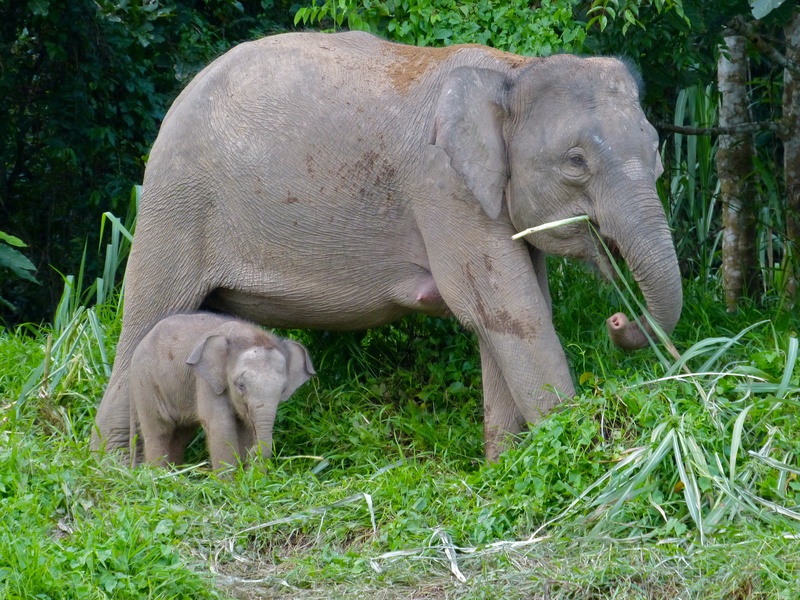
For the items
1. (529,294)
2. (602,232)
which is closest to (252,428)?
(529,294)

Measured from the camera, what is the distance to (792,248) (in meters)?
7.62

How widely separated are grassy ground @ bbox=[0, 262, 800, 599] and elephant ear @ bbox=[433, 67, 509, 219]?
94cm

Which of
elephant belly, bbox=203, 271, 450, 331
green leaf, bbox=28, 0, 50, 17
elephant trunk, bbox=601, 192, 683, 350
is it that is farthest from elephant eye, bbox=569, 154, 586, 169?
green leaf, bbox=28, 0, 50, 17

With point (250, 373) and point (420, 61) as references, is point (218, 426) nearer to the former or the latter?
point (250, 373)

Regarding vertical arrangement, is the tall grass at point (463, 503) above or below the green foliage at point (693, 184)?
below

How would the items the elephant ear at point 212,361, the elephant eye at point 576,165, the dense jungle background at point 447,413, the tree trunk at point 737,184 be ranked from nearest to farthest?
the dense jungle background at point 447,413 → the elephant eye at point 576,165 → the elephant ear at point 212,361 → the tree trunk at point 737,184

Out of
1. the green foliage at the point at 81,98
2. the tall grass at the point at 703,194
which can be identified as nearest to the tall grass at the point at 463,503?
the tall grass at the point at 703,194

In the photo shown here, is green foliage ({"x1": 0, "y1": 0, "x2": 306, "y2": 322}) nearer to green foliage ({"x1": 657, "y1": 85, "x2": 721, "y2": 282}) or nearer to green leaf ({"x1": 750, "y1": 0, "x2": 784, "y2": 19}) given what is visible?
green foliage ({"x1": 657, "y1": 85, "x2": 721, "y2": 282})

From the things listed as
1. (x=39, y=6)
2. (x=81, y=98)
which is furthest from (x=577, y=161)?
(x=81, y=98)

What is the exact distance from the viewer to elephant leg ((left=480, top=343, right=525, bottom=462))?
5941 millimetres

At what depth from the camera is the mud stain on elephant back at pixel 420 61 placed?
596 cm

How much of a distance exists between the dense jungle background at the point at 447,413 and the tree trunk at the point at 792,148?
0.05 feet

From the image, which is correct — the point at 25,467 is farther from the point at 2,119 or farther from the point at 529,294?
the point at 2,119

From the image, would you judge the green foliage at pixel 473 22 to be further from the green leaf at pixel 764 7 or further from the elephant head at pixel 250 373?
the elephant head at pixel 250 373
